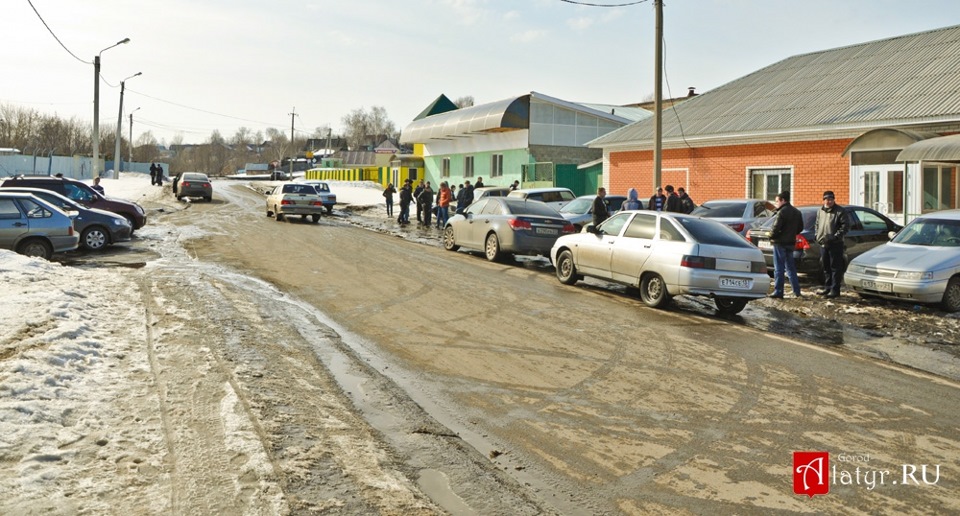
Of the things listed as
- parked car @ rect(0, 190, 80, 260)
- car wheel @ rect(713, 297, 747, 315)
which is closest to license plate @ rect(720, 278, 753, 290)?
car wheel @ rect(713, 297, 747, 315)

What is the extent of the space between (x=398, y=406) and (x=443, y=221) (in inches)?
929

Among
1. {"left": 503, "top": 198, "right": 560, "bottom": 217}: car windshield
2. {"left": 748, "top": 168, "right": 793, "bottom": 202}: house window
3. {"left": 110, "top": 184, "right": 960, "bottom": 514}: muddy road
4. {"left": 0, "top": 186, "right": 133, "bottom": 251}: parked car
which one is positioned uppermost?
{"left": 748, "top": 168, "right": 793, "bottom": 202}: house window

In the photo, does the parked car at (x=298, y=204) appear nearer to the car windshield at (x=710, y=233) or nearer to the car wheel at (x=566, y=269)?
the car wheel at (x=566, y=269)

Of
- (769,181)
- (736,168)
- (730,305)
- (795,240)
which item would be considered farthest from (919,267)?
(736,168)

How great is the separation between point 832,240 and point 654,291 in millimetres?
3724

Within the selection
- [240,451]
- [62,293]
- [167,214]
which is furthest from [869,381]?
[167,214]

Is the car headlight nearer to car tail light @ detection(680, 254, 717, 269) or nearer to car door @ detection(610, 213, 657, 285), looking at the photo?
car tail light @ detection(680, 254, 717, 269)

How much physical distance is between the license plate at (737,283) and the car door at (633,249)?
1.21m

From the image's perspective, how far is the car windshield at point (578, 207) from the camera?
69.9 feet

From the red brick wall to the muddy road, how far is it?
45.9ft

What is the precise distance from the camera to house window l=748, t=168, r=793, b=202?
25.2 metres

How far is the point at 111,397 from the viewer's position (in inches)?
234

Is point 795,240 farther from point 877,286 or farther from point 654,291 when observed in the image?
point 654,291

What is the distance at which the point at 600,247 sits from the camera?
43.7 ft
